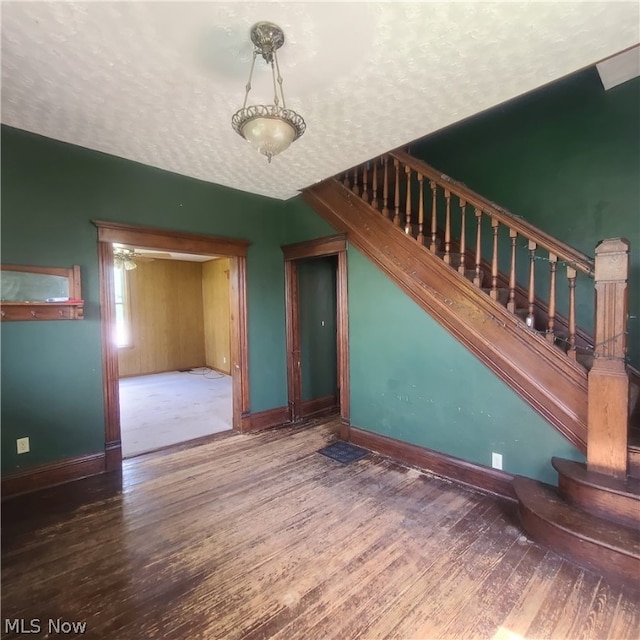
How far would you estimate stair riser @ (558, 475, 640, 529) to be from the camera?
6.29 ft

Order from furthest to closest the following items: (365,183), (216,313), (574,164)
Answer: (216,313) < (365,183) < (574,164)

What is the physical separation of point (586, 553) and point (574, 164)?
3189 mm

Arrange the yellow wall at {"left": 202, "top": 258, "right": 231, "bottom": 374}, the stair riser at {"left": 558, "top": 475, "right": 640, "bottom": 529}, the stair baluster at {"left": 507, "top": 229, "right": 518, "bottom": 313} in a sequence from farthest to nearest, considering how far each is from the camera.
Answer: the yellow wall at {"left": 202, "top": 258, "right": 231, "bottom": 374}
the stair baluster at {"left": 507, "top": 229, "right": 518, "bottom": 313}
the stair riser at {"left": 558, "top": 475, "right": 640, "bottom": 529}

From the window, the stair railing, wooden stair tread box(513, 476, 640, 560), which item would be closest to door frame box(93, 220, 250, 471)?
the stair railing

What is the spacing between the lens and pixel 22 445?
2730mm

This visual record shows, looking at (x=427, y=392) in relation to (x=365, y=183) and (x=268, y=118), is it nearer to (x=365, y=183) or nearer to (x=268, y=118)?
(x=365, y=183)

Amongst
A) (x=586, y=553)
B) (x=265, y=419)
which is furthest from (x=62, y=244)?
(x=586, y=553)

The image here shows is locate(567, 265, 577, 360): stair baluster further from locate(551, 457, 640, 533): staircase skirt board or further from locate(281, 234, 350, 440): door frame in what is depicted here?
locate(281, 234, 350, 440): door frame

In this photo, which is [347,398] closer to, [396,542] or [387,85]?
[396,542]

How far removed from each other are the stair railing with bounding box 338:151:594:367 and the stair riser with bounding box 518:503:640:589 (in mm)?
1075

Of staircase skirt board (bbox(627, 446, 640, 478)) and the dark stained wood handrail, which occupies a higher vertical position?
the dark stained wood handrail

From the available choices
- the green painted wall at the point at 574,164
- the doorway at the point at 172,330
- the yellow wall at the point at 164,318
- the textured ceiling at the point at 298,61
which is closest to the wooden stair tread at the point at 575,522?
the green painted wall at the point at 574,164

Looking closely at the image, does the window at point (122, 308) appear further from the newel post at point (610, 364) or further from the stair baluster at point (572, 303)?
the newel post at point (610, 364)

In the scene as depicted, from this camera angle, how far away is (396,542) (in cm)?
214
